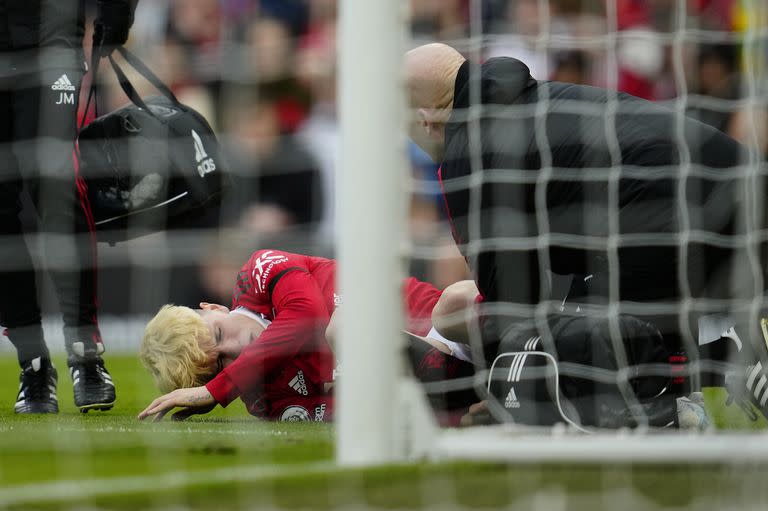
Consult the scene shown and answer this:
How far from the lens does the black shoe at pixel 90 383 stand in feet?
10.4

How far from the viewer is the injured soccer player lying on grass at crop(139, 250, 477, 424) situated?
9.45ft

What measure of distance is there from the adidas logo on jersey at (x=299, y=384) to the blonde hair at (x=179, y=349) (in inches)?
8.7

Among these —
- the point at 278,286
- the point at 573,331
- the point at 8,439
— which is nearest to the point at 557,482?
the point at 573,331

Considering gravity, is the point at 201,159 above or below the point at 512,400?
above

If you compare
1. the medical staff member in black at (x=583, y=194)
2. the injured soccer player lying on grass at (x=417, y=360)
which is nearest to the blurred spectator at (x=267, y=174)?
the injured soccer player lying on grass at (x=417, y=360)

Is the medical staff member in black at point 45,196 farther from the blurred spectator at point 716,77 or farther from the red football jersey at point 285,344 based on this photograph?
the blurred spectator at point 716,77

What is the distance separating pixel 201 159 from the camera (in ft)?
11.0

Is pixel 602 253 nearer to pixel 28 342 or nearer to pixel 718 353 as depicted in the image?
pixel 718 353

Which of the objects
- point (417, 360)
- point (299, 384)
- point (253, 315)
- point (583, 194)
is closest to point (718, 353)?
point (583, 194)

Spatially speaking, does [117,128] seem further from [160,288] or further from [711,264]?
[711,264]

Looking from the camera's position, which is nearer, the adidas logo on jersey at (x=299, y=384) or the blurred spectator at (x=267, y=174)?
the adidas logo on jersey at (x=299, y=384)

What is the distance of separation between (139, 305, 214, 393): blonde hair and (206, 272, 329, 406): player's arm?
0.14 m

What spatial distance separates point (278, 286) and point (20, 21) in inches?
39.7

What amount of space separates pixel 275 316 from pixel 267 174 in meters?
0.74
